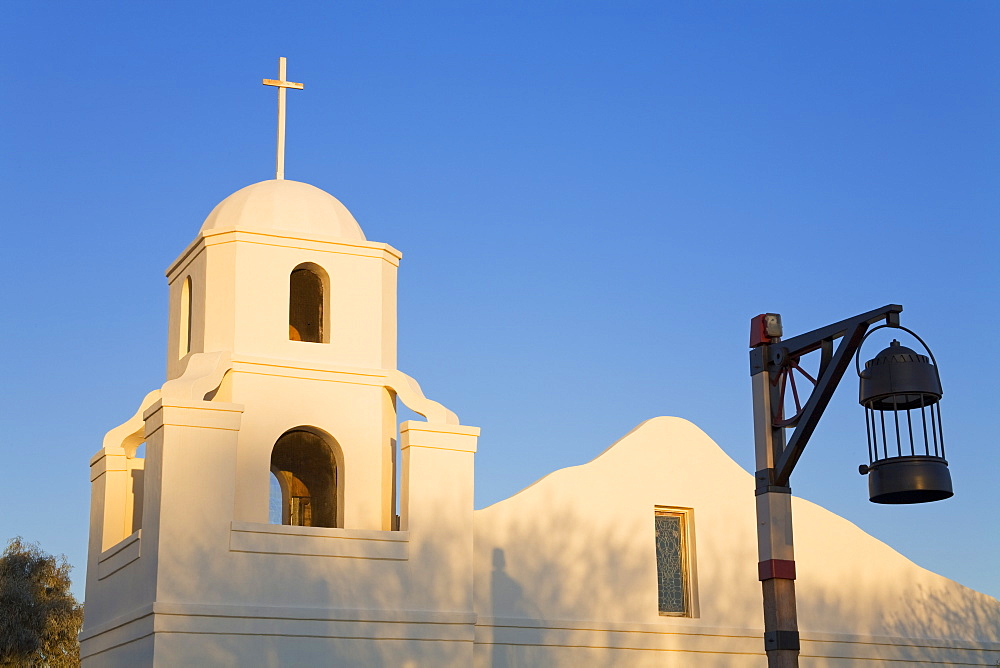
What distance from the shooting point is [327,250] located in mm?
15609

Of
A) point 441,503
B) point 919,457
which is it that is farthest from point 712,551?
point 919,457

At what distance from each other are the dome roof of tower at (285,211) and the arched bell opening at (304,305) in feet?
2.06

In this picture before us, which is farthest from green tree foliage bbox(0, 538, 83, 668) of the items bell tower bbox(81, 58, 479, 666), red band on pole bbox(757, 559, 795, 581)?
red band on pole bbox(757, 559, 795, 581)

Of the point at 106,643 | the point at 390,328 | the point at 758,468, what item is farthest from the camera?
the point at 390,328

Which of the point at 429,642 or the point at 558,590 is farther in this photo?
the point at 558,590

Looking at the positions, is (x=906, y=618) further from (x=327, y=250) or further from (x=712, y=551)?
(x=327, y=250)

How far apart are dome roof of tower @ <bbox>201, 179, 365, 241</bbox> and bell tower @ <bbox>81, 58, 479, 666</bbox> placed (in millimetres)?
26

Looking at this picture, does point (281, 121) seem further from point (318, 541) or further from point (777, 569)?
point (777, 569)

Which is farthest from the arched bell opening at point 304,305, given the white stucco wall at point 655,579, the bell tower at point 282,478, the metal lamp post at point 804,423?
the metal lamp post at point 804,423

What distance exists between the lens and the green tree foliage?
29906 mm

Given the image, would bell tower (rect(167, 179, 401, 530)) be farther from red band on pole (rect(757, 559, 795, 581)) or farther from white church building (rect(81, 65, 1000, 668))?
red band on pole (rect(757, 559, 795, 581))

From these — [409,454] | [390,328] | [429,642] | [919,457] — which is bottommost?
[429,642]

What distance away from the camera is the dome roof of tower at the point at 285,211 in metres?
15.7

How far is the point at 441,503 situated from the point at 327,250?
10.3 ft
